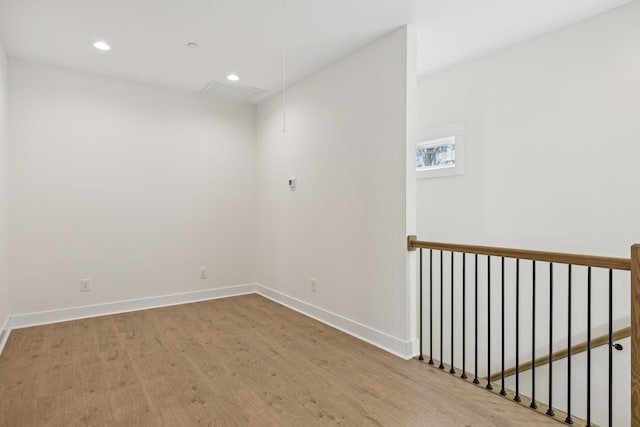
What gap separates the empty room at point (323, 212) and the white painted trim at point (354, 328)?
27mm

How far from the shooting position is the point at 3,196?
3322 mm

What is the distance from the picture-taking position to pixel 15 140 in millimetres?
3584

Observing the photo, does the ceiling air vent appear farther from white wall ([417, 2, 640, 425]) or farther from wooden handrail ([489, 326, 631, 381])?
wooden handrail ([489, 326, 631, 381])

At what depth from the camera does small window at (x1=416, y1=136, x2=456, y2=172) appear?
382cm

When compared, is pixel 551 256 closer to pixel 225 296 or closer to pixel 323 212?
pixel 323 212

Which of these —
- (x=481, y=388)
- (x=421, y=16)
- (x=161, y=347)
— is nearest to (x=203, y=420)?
(x=161, y=347)

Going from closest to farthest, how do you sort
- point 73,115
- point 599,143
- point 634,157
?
1. point 634,157
2. point 599,143
3. point 73,115

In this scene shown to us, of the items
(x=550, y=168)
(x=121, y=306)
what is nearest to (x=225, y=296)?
(x=121, y=306)

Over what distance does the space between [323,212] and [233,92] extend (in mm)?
1947

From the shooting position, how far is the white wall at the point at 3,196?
3.23 meters

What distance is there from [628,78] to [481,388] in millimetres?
2370

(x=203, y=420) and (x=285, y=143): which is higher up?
(x=285, y=143)

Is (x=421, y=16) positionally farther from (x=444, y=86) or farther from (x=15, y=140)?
(x=15, y=140)

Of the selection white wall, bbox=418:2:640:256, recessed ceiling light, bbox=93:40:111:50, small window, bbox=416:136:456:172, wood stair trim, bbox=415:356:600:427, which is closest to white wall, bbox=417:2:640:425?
white wall, bbox=418:2:640:256
